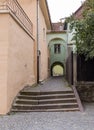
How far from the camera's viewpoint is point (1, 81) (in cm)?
1234

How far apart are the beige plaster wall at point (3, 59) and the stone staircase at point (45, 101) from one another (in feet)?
2.06

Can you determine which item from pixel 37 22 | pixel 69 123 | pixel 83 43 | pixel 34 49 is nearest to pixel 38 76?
pixel 34 49

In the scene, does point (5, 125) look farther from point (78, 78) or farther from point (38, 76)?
point (38, 76)

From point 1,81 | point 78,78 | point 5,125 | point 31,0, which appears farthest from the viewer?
point 31,0

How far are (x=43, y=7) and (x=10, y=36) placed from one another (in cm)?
1135

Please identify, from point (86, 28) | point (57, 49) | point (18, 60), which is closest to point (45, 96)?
point (18, 60)

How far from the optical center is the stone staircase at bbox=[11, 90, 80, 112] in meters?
12.8

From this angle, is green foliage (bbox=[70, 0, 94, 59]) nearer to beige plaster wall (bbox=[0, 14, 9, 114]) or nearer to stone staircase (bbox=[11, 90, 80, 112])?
stone staircase (bbox=[11, 90, 80, 112])

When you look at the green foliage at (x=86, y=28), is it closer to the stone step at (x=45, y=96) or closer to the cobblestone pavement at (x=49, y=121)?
the stone step at (x=45, y=96)

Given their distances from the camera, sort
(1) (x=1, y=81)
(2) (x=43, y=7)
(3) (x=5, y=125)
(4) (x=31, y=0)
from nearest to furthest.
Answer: (3) (x=5, y=125)
(1) (x=1, y=81)
(4) (x=31, y=0)
(2) (x=43, y=7)

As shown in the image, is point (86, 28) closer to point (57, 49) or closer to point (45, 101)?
point (45, 101)

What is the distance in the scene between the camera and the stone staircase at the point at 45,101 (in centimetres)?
1282

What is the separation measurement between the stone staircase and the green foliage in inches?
88.1

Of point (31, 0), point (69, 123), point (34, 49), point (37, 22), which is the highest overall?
point (31, 0)
